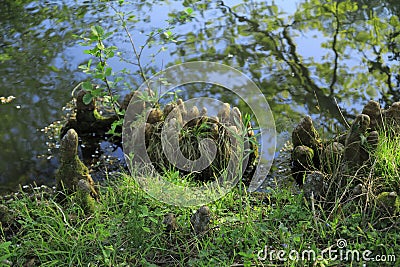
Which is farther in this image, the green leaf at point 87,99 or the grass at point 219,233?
the green leaf at point 87,99

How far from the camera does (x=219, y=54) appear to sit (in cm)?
571

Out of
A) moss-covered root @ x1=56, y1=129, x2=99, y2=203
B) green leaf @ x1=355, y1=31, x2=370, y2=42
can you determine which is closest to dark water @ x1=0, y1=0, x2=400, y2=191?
green leaf @ x1=355, y1=31, x2=370, y2=42

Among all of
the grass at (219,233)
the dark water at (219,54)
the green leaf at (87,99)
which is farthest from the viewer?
the dark water at (219,54)

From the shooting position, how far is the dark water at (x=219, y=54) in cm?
461

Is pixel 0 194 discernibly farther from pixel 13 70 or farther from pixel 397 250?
pixel 397 250

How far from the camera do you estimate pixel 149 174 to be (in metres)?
3.63

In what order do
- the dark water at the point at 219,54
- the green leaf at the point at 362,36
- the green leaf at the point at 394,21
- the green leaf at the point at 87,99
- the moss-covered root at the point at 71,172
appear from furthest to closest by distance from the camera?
1. the green leaf at the point at 394,21
2. the green leaf at the point at 362,36
3. the dark water at the point at 219,54
4. the green leaf at the point at 87,99
5. the moss-covered root at the point at 71,172

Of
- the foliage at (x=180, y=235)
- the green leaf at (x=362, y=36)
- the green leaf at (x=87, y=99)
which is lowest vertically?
the foliage at (x=180, y=235)

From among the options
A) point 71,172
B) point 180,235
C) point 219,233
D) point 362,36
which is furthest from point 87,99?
point 362,36

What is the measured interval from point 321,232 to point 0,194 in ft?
7.64

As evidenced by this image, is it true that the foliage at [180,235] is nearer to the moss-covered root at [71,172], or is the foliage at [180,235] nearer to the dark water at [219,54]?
the moss-covered root at [71,172]

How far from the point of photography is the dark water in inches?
181

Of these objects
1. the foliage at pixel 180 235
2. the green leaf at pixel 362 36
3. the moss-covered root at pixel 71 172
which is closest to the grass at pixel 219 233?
the foliage at pixel 180 235

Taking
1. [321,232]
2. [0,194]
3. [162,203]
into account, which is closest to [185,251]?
[162,203]
